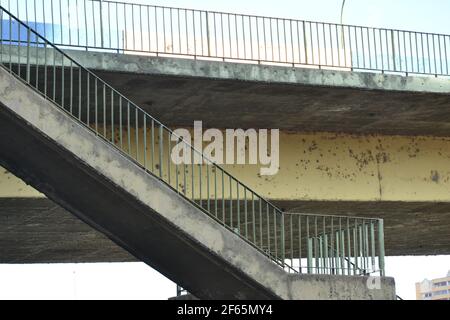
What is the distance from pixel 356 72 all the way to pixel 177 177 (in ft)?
13.9

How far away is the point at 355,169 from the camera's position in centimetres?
2253

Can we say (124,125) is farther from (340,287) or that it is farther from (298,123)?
(340,287)

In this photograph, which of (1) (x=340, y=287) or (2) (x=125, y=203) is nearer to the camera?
(2) (x=125, y=203)

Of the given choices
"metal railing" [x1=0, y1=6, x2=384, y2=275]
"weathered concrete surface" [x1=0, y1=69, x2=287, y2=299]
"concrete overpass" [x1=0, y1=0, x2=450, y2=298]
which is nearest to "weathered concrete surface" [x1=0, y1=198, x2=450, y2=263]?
"concrete overpass" [x1=0, y1=0, x2=450, y2=298]

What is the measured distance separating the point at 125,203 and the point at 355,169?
7.69m

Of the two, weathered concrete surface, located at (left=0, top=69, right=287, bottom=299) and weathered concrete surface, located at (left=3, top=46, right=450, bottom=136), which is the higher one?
weathered concrete surface, located at (left=3, top=46, right=450, bottom=136)

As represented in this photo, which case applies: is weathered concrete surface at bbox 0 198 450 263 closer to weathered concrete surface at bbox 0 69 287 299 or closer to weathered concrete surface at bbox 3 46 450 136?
weathered concrete surface at bbox 3 46 450 136

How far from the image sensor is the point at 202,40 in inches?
795

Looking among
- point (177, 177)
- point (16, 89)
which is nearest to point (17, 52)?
point (16, 89)

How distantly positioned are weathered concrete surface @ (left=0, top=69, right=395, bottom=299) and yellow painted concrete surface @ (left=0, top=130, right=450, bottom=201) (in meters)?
3.89

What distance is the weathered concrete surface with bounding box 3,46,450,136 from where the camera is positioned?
17.7 m

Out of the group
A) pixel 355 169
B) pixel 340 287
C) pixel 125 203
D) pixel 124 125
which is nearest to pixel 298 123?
pixel 355 169

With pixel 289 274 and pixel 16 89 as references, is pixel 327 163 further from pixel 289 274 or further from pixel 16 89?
pixel 16 89
